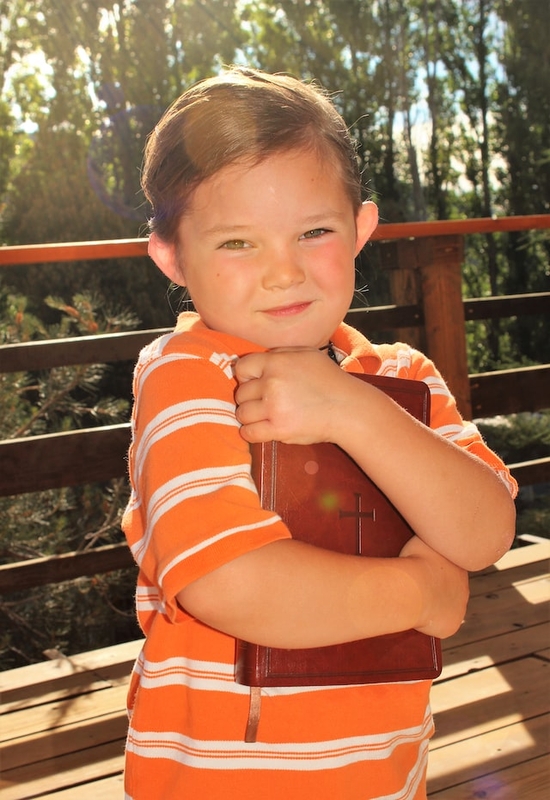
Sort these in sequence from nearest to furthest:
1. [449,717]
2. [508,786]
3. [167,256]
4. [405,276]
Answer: [167,256], [508,786], [449,717], [405,276]

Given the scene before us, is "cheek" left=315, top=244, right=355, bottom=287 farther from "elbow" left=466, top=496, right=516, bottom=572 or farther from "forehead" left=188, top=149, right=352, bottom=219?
"elbow" left=466, top=496, right=516, bottom=572

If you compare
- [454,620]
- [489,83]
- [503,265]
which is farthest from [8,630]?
[489,83]

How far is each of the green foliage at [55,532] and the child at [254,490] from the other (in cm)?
273

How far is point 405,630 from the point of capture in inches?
34.2

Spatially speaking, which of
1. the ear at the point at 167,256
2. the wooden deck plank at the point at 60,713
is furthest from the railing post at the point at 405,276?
the ear at the point at 167,256

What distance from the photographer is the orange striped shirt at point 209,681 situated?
2.56ft

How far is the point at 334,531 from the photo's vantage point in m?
0.85

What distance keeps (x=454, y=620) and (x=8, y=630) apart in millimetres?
3684

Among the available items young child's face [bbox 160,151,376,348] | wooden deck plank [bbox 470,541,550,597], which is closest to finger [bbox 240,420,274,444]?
young child's face [bbox 160,151,376,348]

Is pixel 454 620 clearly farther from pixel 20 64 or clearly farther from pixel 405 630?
pixel 20 64

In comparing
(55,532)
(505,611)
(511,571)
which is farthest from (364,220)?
(55,532)

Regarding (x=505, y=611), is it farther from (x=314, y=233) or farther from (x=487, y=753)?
(x=314, y=233)

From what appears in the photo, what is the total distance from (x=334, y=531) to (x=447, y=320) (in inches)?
88.6

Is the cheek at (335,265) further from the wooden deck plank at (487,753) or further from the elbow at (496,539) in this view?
the wooden deck plank at (487,753)
